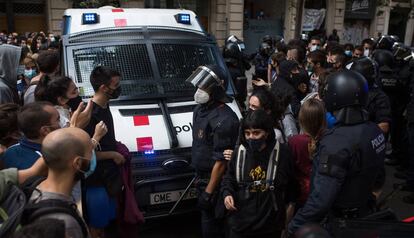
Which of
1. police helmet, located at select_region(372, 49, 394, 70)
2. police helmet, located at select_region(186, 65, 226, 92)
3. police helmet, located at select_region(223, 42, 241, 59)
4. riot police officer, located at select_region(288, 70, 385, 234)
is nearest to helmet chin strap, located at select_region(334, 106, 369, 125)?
riot police officer, located at select_region(288, 70, 385, 234)

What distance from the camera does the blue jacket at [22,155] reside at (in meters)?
2.70

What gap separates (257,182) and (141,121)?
1795mm

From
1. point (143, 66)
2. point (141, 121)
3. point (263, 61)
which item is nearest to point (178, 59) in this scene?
point (143, 66)

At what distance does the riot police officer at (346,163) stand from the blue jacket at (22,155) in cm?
178

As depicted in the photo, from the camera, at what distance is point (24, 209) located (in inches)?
69.1

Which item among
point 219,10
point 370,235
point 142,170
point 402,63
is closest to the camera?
point 370,235

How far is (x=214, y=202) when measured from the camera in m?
3.38

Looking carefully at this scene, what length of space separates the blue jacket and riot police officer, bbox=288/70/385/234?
1777 millimetres

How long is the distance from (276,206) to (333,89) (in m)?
0.92

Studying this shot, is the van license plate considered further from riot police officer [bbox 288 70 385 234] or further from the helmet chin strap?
the helmet chin strap

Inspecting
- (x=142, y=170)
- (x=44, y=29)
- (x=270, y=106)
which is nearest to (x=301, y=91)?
(x=270, y=106)

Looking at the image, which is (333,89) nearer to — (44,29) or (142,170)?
(142,170)

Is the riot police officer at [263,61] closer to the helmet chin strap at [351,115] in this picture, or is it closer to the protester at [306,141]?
the protester at [306,141]

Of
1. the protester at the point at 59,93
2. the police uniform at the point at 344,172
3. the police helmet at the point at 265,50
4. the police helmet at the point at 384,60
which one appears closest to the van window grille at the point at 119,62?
the protester at the point at 59,93
